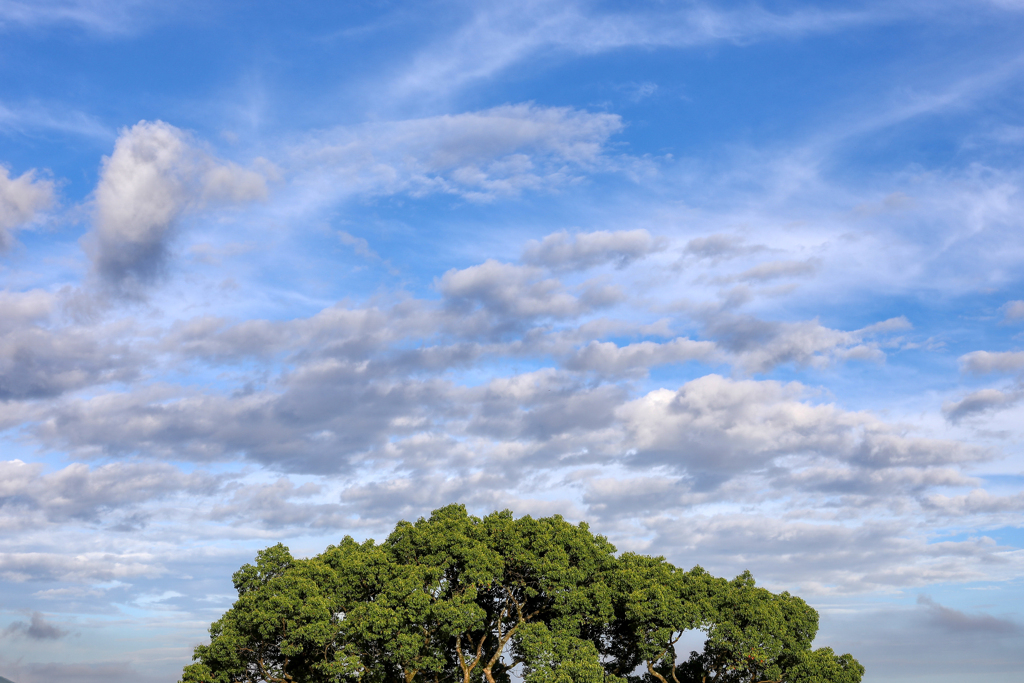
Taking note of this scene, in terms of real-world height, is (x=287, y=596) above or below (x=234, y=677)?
above

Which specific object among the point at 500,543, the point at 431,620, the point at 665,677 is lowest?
the point at 665,677

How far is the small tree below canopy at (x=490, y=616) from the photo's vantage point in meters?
38.2

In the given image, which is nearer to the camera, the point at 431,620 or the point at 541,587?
the point at 431,620

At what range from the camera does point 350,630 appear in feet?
129

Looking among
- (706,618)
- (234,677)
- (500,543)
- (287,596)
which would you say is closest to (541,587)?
(500,543)

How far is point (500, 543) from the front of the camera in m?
41.3

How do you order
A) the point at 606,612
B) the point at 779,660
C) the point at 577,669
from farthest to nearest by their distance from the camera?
the point at 779,660, the point at 606,612, the point at 577,669

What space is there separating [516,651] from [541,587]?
3567mm

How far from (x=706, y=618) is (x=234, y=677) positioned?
25083mm

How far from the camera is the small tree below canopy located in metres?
38.2

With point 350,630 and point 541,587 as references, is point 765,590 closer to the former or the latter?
point 541,587

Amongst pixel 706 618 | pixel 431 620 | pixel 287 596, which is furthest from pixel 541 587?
pixel 287 596

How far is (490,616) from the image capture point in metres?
42.3

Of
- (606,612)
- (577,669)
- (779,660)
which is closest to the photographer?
(577,669)
